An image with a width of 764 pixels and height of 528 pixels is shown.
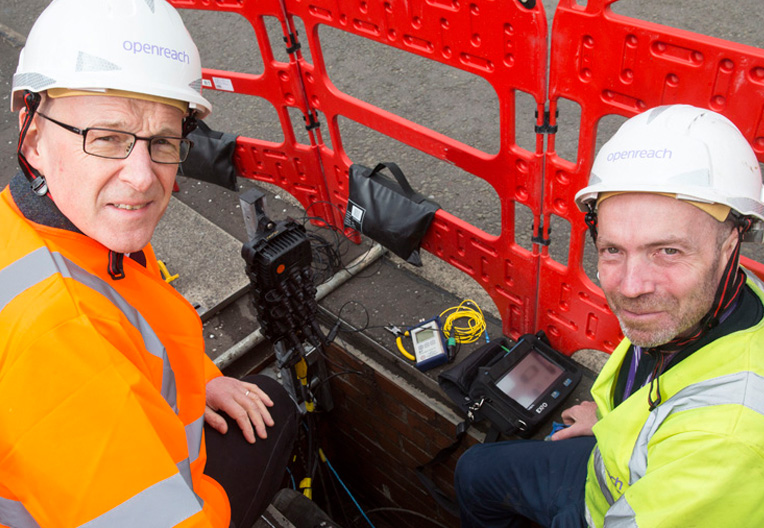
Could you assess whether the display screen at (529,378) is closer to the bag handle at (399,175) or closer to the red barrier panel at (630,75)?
the red barrier panel at (630,75)

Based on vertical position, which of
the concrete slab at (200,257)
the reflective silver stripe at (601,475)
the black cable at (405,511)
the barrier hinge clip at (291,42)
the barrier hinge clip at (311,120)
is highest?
the barrier hinge clip at (291,42)

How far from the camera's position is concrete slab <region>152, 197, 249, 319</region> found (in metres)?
4.26

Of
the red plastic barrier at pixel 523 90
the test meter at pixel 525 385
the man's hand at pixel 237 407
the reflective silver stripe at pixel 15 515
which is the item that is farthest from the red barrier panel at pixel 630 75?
the reflective silver stripe at pixel 15 515

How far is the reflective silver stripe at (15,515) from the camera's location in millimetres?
1693

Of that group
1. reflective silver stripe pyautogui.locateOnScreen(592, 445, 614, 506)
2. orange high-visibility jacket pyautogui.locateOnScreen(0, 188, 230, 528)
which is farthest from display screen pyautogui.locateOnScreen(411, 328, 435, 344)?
orange high-visibility jacket pyautogui.locateOnScreen(0, 188, 230, 528)

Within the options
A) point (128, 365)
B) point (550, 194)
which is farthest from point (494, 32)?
point (128, 365)

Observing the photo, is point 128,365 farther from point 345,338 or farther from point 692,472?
point 345,338

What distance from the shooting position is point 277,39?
6809mm

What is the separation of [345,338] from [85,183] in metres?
2.29

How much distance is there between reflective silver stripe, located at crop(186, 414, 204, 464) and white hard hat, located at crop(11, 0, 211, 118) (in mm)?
1144

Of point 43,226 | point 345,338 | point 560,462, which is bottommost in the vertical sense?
point 345,338

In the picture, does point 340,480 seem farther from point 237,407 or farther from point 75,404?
point 75,404

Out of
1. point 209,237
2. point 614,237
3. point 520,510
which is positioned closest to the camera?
point 614,237

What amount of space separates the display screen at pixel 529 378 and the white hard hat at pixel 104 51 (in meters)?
2.15
